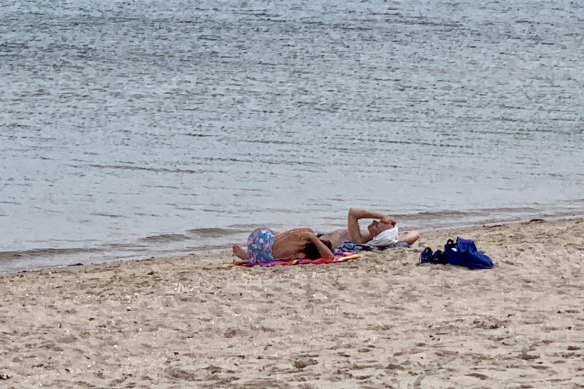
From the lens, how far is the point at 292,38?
3762 cm

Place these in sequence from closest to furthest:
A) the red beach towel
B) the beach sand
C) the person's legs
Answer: the beach sand
the red beach towel
the person's legs

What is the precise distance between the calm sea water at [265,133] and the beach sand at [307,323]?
2.94 meters

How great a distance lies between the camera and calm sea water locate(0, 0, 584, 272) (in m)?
14.7

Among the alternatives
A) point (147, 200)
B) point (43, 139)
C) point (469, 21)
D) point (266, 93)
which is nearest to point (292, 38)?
point (469, 21)

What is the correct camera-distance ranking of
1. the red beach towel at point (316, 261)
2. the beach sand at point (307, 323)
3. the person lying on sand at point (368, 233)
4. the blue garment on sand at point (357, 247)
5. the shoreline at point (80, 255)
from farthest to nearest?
the shoreline at point (80, 255) → the person lying on sand at point (368, 233) → the blue garment on sand at point (357, 247) → the red beach towel at point (316, 261) → the beach sand at point (307, 323)

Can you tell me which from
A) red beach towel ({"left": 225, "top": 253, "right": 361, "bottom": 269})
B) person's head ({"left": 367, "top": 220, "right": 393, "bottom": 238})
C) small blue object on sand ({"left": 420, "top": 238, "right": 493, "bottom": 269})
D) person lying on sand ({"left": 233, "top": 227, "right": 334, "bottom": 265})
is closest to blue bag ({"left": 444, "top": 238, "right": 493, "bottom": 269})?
small blue object on sand ({"left": 420, "top": 238, "right": 493, "bottom": 269})

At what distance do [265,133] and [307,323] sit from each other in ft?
38.8

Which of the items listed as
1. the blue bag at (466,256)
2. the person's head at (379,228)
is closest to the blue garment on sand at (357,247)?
the person's head at (379,228)

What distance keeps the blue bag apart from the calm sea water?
3617mm

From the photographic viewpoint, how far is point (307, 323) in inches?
342

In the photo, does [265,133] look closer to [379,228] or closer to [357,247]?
A: [379,228]

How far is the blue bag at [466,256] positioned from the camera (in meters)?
10.4

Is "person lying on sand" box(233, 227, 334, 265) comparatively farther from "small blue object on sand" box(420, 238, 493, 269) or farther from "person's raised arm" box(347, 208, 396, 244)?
"small blue object on sand" box(420, 238, 493, 269)

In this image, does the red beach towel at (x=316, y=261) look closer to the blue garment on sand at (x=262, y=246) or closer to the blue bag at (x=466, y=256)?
the blue garment on sand at (x=262, y=246)
